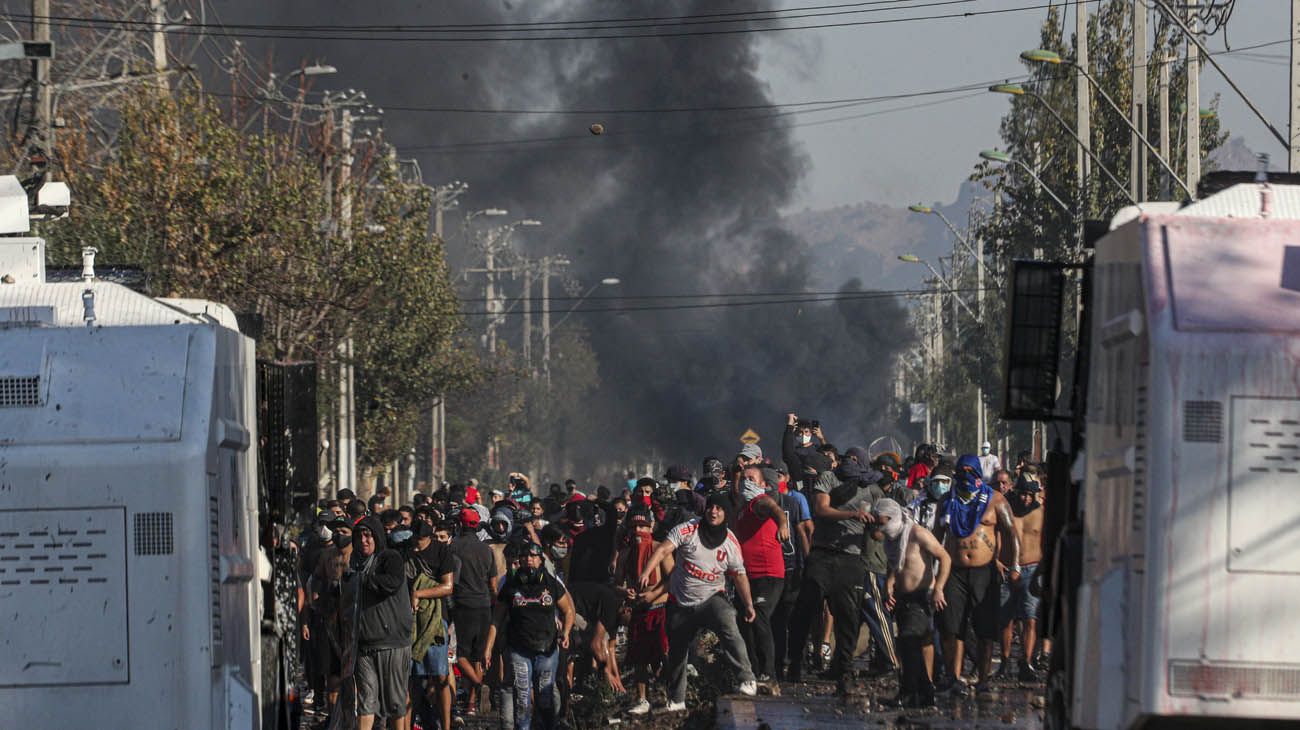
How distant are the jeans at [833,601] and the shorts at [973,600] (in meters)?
0.88

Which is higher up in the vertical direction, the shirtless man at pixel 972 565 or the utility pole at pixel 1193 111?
the utility pole at pixel 1193 111

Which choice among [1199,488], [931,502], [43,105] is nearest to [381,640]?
[931,502]

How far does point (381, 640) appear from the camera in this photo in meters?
13.5

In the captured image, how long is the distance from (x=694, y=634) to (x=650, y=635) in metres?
0.47

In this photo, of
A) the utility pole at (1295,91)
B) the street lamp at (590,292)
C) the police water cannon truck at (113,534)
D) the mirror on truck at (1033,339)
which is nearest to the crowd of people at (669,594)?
the utility pole at (1295,91)

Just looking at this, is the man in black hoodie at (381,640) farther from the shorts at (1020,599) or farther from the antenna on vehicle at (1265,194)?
the antenna on vehicle at (1265,194)

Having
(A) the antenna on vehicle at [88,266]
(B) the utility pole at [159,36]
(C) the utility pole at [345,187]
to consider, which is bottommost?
(A) the antenna on vehicle at [88,266]

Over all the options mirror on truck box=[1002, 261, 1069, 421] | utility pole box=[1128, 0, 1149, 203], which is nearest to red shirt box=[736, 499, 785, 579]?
mirror on truck box=[1002, 261, 1069, 421]

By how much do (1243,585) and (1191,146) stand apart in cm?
1872

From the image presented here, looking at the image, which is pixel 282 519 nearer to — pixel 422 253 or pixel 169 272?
pixel 169 272

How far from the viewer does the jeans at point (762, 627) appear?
53.4 ft

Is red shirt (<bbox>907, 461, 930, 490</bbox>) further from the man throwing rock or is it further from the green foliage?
the green foliage

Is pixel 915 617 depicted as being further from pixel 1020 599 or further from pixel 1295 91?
pixel 1295 91

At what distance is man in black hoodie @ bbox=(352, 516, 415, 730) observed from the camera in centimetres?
1348
